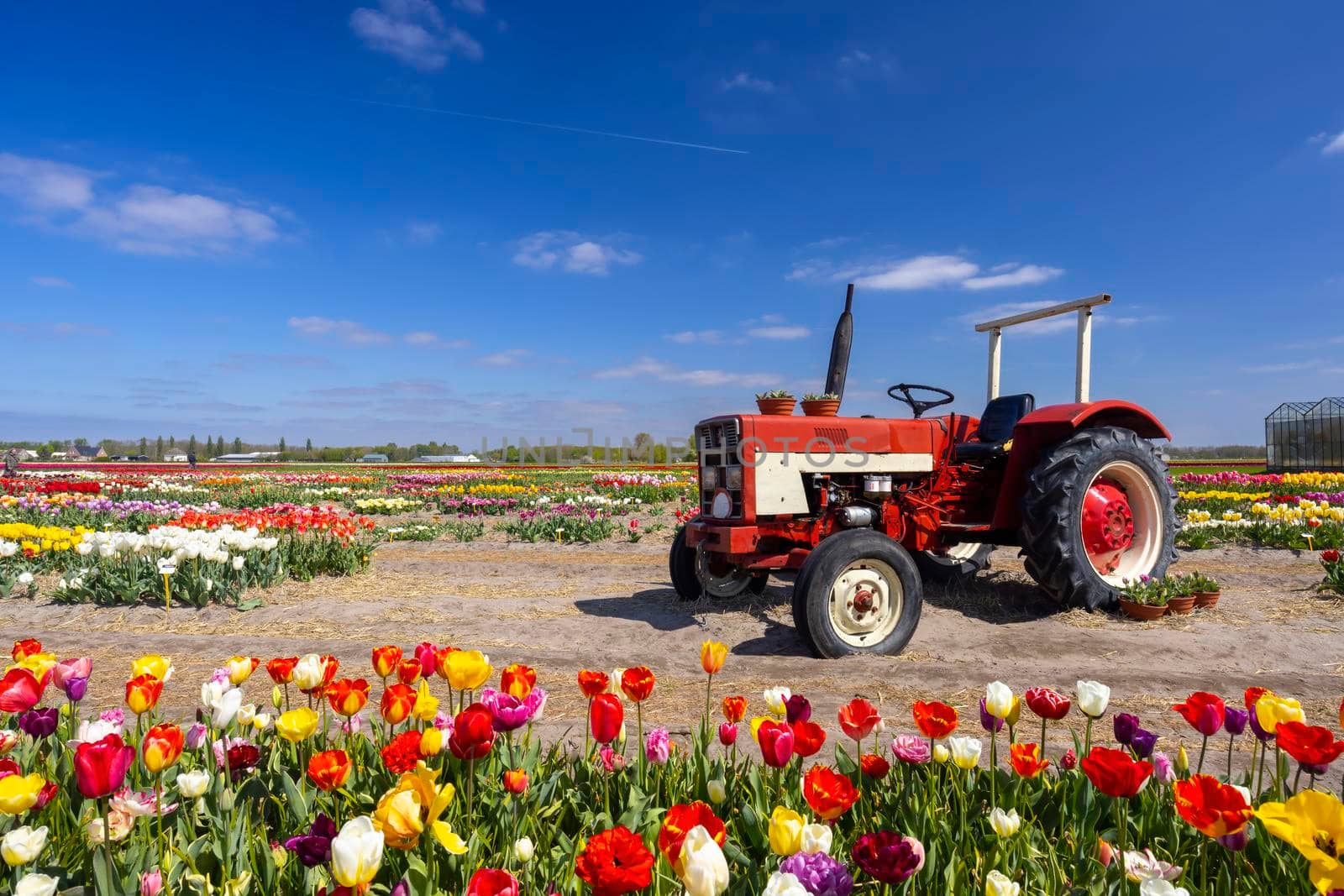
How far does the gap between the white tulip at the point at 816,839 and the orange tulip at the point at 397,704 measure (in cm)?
101

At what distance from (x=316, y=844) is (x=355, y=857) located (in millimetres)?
424

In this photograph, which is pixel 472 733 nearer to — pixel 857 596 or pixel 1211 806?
pixel 1211 806

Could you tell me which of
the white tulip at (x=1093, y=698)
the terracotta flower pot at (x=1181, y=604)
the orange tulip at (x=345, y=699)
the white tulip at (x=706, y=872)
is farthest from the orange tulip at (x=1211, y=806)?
the terracotta flower pot at (x=1181, y=604)

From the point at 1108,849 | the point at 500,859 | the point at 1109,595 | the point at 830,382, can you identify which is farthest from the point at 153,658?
the point at 1109,595

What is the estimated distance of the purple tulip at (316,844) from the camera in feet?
4.80

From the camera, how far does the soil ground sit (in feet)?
12.7

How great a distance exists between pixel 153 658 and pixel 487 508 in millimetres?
12329

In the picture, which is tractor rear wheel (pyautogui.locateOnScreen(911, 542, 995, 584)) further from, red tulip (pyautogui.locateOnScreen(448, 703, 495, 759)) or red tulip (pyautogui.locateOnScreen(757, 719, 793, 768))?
red tulip (pyautogui.locateOnScreen(448, 703, 495, 759))

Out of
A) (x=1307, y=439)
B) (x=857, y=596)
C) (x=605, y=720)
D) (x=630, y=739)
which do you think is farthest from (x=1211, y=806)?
(x=1307, y=439)

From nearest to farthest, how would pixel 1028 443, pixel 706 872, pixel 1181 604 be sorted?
1. pixel 706 872
2. pixel 1181 604
3. pixel 1028 443

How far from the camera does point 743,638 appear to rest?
508 centimetres

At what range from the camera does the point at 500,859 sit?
1.66 meters

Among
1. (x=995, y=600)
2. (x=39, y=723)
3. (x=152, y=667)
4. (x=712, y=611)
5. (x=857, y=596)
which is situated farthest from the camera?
(x=995, y=600)

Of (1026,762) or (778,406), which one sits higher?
(778,406)
